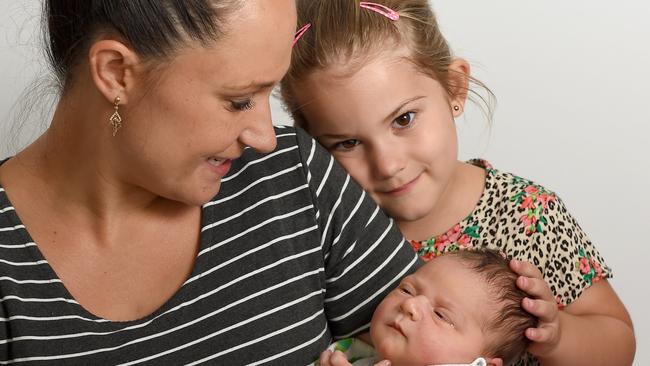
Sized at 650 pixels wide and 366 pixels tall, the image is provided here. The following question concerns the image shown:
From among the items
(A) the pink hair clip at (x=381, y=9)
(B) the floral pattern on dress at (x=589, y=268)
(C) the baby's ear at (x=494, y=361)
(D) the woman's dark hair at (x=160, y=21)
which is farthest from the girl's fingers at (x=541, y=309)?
(D) the woman's dark hair at (x=160, y=21)

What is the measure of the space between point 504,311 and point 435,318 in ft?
0.48

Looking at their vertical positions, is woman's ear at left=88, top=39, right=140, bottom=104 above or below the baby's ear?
above

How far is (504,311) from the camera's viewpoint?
2355mm

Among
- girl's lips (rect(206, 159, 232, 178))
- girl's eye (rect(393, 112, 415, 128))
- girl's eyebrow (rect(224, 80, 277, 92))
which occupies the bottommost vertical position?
girl's eye (rect(393, 112, 415, 128))

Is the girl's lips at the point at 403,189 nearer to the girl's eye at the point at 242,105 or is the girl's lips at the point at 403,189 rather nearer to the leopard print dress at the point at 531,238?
the leopard print dress at the point at 531,238

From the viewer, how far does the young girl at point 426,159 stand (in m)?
2.55

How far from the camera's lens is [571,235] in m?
2.75

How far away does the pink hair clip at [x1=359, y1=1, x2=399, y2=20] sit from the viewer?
2.65 metres

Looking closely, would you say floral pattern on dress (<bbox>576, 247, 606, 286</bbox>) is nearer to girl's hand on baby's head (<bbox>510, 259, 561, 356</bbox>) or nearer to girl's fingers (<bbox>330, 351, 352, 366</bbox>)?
girl's hand on baby's head (<bbox>510, 259, 561, 356</bbox>)

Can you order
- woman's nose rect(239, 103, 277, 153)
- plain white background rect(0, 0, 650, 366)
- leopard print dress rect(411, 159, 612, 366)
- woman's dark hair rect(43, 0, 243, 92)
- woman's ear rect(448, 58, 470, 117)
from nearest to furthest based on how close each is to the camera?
woman's dark hair rect(43, 0, 243, 92) → woman's nose rect(239, 103, 277, 153) → leopard print dress rect(411, 159, 612, 366) → woman's ear rect(448, 58, 470, 117) → plain white background rect(0, 0, 650, 366)

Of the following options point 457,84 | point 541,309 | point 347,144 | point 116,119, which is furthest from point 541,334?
point 116,119

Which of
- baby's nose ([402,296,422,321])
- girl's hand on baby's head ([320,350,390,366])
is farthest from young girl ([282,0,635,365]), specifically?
girl's hand on baby's head ([320,350,390,366])

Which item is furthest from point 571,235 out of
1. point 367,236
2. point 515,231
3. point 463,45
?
point 463,45

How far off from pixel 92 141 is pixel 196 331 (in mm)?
427
